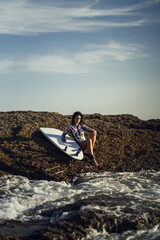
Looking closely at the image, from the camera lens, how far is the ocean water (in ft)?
14.1

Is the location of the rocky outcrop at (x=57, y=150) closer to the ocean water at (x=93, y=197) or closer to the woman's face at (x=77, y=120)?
the ocean water at (x=93, y=197)

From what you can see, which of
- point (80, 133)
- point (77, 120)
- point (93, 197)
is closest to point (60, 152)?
point (80, 133)

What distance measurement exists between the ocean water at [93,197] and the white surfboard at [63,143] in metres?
0.72

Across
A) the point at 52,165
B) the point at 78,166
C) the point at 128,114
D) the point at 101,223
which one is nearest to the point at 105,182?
the point at 78,166

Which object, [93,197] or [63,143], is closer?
[93,197]

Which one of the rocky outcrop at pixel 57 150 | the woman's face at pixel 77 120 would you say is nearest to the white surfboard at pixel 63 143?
the rocky outcrop at pixel 57 150

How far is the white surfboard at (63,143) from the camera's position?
285 inches

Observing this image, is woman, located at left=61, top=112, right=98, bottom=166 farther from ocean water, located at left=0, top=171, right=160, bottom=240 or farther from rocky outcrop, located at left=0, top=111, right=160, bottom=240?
ocean water, located at left=0, top=171, right=160, bottom=240

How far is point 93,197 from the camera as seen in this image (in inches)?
206

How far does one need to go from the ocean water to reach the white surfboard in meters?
0.72

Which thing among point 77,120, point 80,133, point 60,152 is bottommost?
point 60,152

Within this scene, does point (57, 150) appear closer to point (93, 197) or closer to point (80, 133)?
point (80, 133)

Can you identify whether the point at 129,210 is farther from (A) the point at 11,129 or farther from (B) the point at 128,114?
(B) the point at 128,114

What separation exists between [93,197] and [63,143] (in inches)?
105
